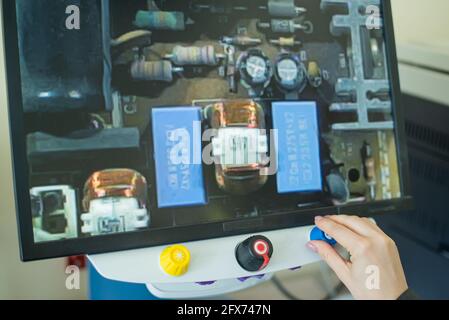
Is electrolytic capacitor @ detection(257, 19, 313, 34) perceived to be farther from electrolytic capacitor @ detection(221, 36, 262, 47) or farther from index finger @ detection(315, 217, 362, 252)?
index finger @ detection(315, 217, 362, 252)

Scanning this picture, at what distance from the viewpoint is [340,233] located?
0.60 m

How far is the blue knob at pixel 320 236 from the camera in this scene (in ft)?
2.04

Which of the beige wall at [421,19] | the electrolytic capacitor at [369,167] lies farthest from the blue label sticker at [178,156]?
the beige wall at [421,19]

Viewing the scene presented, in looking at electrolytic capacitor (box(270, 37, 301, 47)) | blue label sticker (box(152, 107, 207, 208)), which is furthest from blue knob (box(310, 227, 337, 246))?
electrolytic capacitor (box(270, 37, 301, 47))

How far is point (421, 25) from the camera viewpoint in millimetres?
1033

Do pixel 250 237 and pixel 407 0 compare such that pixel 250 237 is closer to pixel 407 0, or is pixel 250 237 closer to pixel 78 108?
pixel 78 108

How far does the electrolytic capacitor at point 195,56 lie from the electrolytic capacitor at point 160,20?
0.03 m

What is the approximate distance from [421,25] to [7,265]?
1039 mm

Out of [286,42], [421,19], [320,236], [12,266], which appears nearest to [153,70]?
[286,42]

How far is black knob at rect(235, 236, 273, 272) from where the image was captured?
1.88 ft

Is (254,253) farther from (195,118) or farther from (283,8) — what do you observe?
(283,8)

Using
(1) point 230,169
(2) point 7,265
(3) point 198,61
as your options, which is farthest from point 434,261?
(2) point 7,265

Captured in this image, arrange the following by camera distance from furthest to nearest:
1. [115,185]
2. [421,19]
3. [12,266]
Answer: [421,19] < [12,266] < [115,185]

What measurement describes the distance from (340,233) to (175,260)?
0.23 meters
